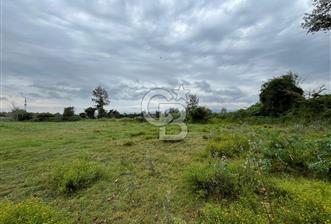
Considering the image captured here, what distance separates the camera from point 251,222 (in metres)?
2.15

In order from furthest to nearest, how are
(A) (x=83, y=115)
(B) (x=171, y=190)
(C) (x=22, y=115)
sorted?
(A) (x=83, y=115), (C) (x=22, y=115), (B) (x=171, y=190)

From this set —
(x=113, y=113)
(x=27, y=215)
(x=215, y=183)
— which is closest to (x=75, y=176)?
(x=27, y=215)

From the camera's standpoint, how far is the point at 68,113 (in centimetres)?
2834

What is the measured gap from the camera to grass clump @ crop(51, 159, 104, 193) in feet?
11.3

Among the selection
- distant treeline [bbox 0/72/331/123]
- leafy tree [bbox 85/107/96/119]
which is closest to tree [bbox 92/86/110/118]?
leafy tree [bbox 85/107/96/119]

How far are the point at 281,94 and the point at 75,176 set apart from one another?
1343 cm

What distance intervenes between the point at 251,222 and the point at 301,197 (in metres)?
0.77

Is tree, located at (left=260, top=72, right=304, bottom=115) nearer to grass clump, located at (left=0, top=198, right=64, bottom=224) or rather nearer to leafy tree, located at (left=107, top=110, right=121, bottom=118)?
grass clump, located at (left=0, top=198, right=64, bottom=224)

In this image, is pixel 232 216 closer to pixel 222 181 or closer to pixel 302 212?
pixel 302 212

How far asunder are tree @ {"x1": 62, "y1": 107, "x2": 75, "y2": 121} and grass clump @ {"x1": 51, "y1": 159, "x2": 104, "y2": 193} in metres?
25.4

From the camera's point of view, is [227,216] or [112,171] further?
[112,171]

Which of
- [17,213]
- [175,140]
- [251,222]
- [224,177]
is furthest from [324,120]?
[17,213]

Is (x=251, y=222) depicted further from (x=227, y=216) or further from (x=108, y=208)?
(x=108, y=208)

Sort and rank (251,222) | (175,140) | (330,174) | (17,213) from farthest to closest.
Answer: (175,140) < (330,174) < (17,213) < (251,222)
